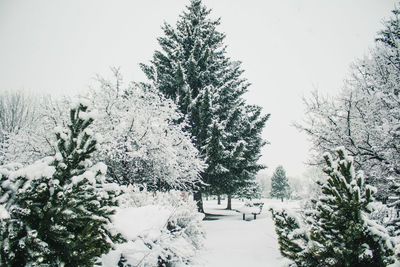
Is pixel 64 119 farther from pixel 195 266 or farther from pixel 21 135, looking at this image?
pixel 195 266

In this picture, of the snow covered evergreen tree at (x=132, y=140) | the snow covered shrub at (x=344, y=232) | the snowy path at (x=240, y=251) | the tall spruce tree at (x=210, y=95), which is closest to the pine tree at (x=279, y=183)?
the tall spruce tree at (x=210, y=95)

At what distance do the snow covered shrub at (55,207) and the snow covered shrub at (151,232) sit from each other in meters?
0.54

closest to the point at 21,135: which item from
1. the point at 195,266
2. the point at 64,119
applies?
the point at 64,119

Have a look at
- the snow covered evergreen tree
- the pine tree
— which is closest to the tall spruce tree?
the snow covered evergreen tree

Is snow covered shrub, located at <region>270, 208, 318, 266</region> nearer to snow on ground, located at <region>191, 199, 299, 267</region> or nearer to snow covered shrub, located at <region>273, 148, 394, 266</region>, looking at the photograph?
snow covered shrub, located at <region>273, 148, 394, 266</region>

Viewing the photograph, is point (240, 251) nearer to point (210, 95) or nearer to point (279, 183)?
point (210, 95)

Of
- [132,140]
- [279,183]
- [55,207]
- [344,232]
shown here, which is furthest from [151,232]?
[279,183]

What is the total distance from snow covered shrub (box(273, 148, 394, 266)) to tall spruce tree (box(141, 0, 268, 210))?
1162cm

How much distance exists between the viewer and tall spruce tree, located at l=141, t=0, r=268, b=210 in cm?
Result: 1501

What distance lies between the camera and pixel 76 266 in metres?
1.77

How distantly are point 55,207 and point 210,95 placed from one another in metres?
14.2

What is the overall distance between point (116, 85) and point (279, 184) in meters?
59.3

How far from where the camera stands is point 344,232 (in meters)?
2.18

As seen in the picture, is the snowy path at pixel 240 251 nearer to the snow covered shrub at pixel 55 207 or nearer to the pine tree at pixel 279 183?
the snow covered shrub at pixel 55 207
